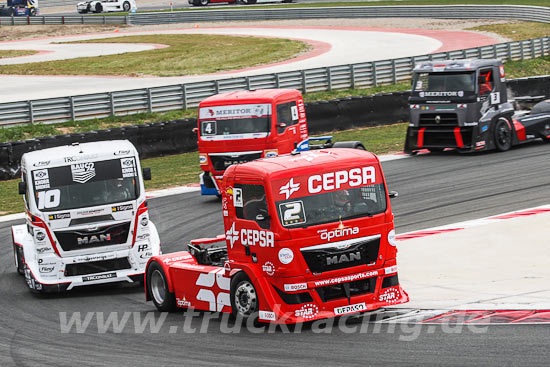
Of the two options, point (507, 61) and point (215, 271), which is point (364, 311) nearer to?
point (215, 271)

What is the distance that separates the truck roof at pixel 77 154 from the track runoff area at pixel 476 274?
4.76 m

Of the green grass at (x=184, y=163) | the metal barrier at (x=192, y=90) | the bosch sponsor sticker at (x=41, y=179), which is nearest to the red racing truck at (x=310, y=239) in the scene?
the bosch sponsor sticker at (x=41, y=179)

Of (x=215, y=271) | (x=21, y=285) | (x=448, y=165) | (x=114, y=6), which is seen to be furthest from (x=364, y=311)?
(x=114, y=6)

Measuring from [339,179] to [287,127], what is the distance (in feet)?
36.8

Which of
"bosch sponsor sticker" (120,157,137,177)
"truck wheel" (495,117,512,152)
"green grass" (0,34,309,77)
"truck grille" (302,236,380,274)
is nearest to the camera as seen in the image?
"truck grille" (302,236,380,274)

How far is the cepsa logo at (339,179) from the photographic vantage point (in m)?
11.4

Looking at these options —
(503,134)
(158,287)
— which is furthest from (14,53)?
(158,287)

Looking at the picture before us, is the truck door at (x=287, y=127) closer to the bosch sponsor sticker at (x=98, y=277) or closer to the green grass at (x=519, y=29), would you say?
the bosch sponsor sticker at (x=98, y=277)

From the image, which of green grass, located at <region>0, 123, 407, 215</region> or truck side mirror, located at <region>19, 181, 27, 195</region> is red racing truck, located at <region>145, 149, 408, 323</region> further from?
green grass, located at <region>0, 123, 407, 215</region>

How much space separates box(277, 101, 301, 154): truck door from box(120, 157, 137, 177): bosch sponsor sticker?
23.4 feet

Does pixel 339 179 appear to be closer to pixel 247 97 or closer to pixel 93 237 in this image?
pixel 93 237

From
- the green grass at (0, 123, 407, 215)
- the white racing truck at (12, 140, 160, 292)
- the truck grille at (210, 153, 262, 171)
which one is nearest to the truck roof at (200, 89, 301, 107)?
the truck grille at (210, 153, 262, 171)

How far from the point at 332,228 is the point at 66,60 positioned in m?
43.4

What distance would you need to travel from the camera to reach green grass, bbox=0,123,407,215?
2441 cm
